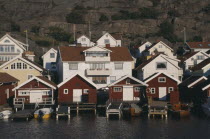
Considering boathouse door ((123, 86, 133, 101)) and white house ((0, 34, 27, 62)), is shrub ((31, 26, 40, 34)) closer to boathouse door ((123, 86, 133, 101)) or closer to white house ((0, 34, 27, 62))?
white house ((0, 34, 27, 62))

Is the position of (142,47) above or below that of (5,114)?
above

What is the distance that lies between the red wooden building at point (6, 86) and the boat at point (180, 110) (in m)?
23.9

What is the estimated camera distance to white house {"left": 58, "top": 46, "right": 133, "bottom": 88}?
63.2 m

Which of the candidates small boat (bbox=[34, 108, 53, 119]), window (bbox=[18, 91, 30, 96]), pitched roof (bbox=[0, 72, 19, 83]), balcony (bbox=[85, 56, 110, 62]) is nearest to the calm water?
small boat (bbox=[34, 108, 53, 119])

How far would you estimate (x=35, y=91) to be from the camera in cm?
5469

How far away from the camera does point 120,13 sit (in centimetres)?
13750

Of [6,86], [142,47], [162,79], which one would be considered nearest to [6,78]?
[6,86]

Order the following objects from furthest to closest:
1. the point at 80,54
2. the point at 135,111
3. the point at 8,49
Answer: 1. the point at 8,49
2. the point at 80,54
3. the point at 135,111

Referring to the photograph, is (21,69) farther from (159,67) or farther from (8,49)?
(159,67)

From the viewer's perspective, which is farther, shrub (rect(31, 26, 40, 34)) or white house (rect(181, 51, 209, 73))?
shrub (rect(31, 26, 40, 34))

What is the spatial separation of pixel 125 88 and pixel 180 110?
943 cm

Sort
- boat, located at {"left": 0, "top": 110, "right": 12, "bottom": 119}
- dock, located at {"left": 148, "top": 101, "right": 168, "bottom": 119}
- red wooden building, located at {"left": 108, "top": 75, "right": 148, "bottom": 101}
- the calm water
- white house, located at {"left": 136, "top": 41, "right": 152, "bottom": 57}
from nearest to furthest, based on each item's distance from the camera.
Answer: the calm water → dock, located at {"left": 148, "top": 101, "right": 168, "bottom": 119} → boat, located at {"left": 0, "top": 110, "right": 12, "bottom": 119} → red wooden building, located at {"left": 108, "top": 75, "right": 148, "bottom": 101} → white house, located at {"left": 136, "top": 41, "right": 152, "bottom": 57}

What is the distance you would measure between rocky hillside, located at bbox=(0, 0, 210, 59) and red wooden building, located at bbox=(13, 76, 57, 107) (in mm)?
42011

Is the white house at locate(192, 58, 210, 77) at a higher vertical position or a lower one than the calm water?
higher
